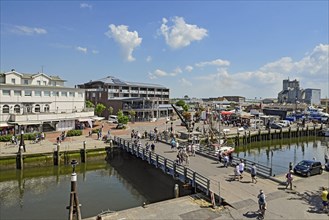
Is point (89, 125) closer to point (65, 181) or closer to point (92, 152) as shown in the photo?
point (92, 152)

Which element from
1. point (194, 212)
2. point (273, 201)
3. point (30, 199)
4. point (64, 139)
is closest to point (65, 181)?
point (30, 199)

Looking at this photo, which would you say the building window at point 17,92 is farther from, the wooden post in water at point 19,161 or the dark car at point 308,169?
the dark car at point 308,169

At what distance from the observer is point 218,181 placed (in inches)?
817

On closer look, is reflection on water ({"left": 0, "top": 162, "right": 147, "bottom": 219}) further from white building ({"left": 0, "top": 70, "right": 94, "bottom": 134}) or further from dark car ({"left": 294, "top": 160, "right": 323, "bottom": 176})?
white building ({"left": 0, "top": 70, "right": 94, "bottom": 134})

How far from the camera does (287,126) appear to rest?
69.6 metres

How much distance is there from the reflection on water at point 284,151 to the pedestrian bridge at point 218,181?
1296 centimetres

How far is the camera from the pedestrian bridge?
1785cm

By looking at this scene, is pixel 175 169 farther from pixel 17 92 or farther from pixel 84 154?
pixel 17 92

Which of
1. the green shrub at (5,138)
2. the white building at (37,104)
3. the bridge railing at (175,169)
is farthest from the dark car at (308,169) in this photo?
the white building at (37,104)

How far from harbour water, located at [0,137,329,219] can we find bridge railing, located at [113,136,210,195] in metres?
1.72

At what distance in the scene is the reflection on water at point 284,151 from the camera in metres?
40.8

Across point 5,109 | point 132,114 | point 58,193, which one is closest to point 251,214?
point 58,193

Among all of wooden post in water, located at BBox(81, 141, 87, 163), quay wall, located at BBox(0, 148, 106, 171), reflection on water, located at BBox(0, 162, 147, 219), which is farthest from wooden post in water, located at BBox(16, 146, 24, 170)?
wooden post in water, located at BBox(81, 141, 87, 163)

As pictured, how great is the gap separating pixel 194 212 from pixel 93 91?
70.7 meters
